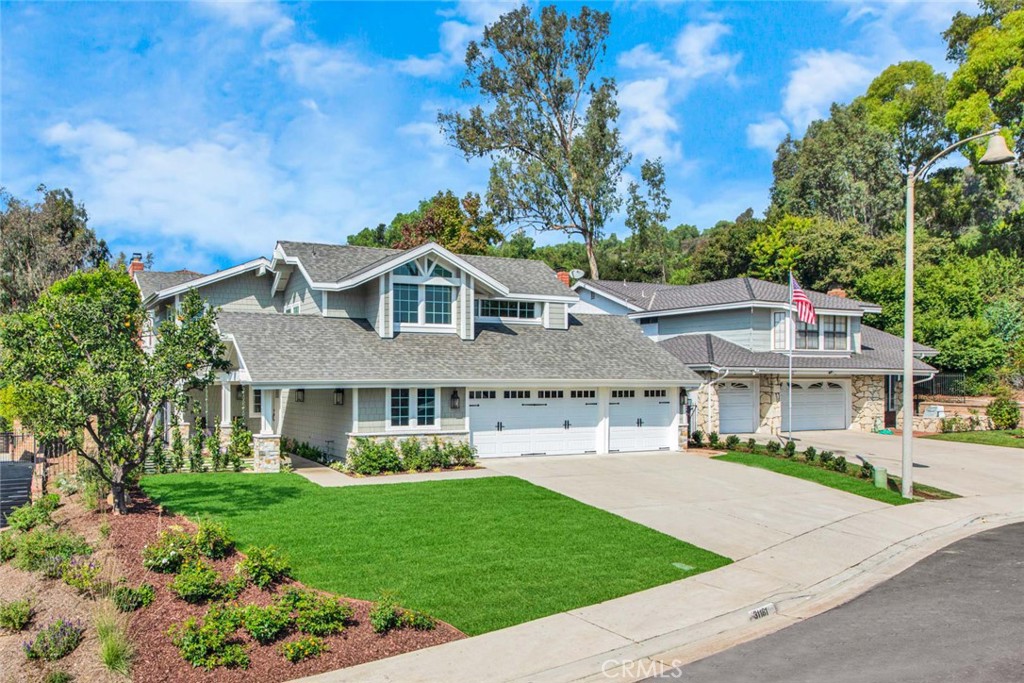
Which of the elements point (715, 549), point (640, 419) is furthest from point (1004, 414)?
point (715, 549)

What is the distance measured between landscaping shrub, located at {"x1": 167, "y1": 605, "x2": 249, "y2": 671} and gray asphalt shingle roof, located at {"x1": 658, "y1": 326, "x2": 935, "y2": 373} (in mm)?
23181

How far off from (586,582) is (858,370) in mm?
24845

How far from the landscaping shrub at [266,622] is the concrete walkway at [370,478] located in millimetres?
→ 8753

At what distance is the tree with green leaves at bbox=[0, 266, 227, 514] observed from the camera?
12.6m

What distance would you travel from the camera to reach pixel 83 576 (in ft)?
33.5

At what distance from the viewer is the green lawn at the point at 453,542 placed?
1028 cm

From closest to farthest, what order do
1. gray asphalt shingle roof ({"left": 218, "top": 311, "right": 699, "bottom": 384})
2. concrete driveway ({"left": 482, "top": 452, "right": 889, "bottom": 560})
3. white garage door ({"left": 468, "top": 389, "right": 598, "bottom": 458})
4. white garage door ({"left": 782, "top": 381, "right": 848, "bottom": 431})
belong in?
1. concrete driveway ({"left": 482, "top": 452, "right": 889, "bottom": 560})
2. gray asphalt shingle roof ({"left": 218, "top": 311, "right": 699, "bottom": 384})
3. white garage door ({"left": 468, "top": 389, "right": 598, "bottom": 458})
4. white garage door ({"left": 782, "top": 381, "right": 848, "bottom": 431})

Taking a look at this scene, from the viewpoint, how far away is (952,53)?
51969mm

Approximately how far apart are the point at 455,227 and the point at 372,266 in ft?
75.5

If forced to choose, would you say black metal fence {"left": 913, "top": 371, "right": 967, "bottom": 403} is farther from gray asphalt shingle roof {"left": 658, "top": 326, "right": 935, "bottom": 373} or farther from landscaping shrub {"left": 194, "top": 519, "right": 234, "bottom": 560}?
landscaping shrub {"left": 194, "top": 519, "right": 234, "bottom": 560}

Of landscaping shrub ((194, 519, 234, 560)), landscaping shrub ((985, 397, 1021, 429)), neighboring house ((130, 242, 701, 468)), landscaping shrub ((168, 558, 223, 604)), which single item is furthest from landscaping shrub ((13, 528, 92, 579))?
landscaping shrub ((985, 397, 1021, 429))

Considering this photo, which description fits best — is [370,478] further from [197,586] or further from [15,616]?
[15,616]

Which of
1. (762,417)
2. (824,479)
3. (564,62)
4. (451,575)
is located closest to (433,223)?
(564,62)

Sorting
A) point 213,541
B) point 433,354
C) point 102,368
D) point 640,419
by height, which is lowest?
point 213,541
